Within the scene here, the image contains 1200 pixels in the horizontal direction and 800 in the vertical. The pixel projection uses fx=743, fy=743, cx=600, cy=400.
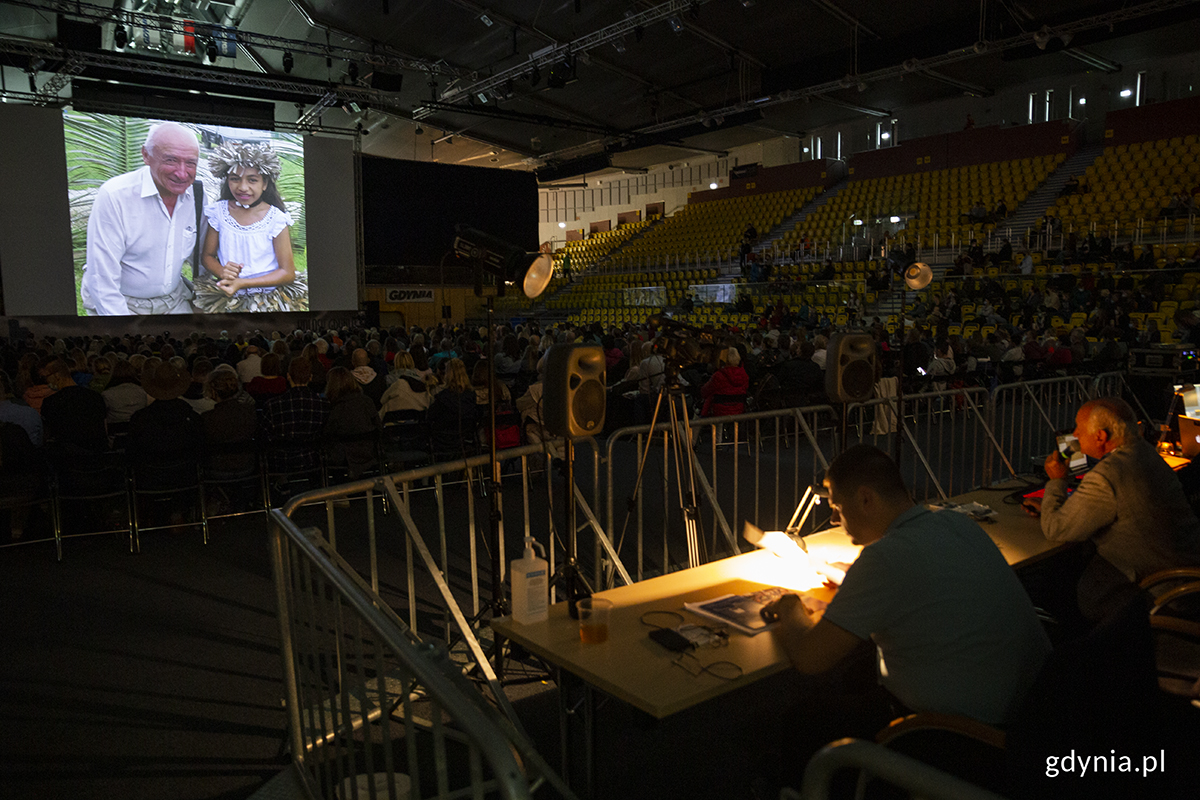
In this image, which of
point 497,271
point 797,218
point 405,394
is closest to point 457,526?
point 405,394

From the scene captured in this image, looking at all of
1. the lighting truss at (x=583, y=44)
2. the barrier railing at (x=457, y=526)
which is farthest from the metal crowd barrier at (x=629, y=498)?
the lighting truss at (x=583, y=44)

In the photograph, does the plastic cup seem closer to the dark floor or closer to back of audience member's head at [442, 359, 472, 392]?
the dark floor

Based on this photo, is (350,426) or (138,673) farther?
(350,426)

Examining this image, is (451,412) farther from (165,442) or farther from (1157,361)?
(1157,361)

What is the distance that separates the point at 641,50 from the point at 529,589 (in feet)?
54.2

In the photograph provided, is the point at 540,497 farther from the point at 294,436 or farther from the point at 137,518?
the point at 137,518

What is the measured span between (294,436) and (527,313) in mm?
19902

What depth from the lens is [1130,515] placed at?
9.37 ft

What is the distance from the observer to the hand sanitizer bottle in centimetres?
228

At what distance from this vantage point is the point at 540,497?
6.32m

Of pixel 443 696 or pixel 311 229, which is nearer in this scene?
pixel 443 696

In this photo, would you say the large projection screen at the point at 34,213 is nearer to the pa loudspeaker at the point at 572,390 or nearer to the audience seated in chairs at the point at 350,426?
the audience seated in chairs at the point at 350,426

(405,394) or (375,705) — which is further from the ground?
(405,394)

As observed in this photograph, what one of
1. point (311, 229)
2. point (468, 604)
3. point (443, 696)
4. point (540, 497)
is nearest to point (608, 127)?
point (311, 229)
